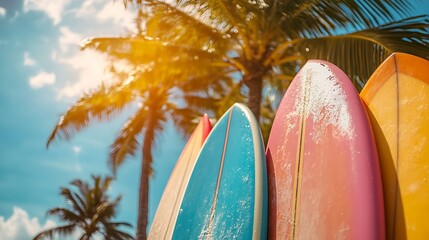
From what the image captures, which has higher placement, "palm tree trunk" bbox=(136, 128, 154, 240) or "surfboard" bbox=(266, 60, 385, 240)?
"palm tree trunk" bbox=(136, 128, 154, 240)

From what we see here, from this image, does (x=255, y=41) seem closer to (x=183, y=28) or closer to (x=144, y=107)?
(x=183, y=28)

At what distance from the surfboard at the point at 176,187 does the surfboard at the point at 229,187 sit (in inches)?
16.9

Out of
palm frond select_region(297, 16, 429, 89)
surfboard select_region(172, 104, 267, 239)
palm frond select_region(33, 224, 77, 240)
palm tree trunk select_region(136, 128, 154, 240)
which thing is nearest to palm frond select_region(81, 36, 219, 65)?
palm frond select_region(297, 16, 429, 89)

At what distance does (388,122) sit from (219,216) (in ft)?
4.50

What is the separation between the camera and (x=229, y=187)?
137 inches

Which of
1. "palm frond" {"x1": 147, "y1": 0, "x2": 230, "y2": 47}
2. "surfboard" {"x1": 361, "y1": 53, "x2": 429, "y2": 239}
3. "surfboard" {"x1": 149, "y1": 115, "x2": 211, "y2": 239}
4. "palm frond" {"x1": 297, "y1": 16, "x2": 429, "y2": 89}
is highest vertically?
"palm frond" {"x1": 147, "y1": 0, "x2": 230, "y2": 47}

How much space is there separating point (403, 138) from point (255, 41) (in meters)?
4.14

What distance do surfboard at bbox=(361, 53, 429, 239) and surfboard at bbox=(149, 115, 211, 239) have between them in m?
1.84

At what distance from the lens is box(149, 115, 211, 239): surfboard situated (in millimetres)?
4168

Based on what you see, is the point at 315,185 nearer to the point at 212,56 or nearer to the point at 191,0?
the point at 191,0

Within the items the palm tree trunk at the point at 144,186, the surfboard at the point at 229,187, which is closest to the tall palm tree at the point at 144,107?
the palm tree trunk at the point at 144,186

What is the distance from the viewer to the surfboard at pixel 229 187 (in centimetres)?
320

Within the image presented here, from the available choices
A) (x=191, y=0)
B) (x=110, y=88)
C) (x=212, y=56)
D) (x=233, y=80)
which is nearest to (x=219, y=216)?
(x=191, y=0)

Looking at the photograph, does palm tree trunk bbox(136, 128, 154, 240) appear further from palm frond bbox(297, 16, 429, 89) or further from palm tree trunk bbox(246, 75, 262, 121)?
palm frond bbox(297, 16, 429, 89)
